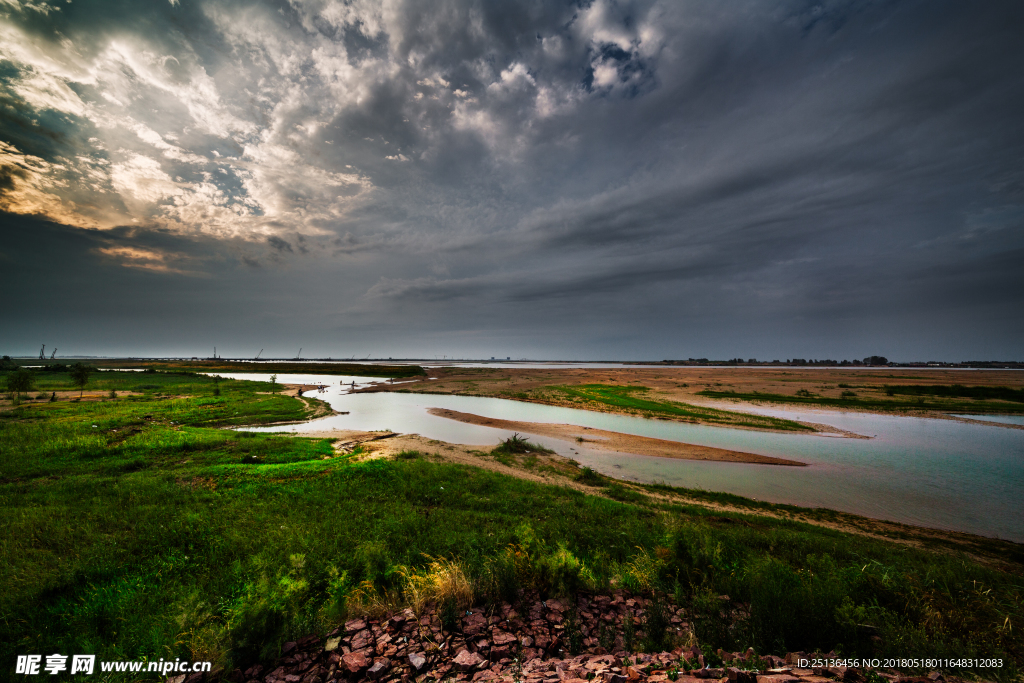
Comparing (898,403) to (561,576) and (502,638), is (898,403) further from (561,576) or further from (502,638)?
(502,638)

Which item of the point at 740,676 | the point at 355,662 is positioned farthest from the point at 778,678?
the point at 355,662

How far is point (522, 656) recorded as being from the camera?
16.9 feet

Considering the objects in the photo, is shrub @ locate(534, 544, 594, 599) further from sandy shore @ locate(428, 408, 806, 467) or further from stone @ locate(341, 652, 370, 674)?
sandy shore @ locate(428, 408, 806, 467)

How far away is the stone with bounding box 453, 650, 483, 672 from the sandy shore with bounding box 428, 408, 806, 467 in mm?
19893

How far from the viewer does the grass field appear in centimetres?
542

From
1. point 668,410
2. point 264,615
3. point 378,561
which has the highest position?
point 264,615

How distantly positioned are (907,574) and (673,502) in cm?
729

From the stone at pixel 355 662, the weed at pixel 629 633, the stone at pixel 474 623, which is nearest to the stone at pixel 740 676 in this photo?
the weed at pixel 629 633

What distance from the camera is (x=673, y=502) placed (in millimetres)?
14297

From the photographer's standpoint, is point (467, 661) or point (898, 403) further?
point (898, 403)

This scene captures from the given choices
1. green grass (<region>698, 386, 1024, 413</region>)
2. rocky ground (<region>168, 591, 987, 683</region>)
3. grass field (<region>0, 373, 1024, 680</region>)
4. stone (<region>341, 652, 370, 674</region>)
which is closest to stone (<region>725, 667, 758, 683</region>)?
rocky ground (<region>168, 591, 987, 683</region>)

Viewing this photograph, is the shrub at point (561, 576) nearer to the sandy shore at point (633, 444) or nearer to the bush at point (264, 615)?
the bush at point (264, 615)

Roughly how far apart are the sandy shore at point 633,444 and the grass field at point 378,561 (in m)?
8.11

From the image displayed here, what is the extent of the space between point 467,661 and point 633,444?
877 inches
